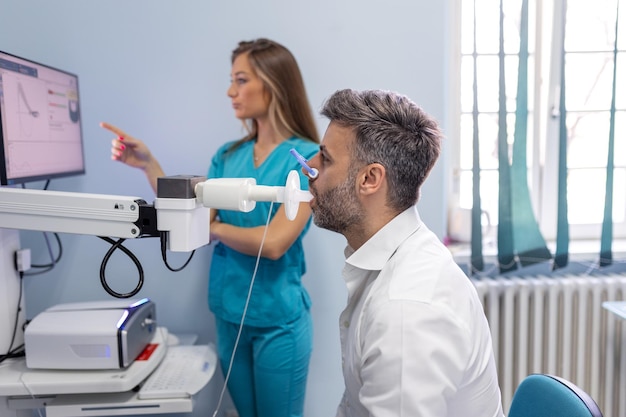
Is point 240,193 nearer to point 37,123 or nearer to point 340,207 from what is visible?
point 340,207

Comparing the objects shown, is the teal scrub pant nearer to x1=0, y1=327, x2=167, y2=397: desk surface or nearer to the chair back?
x1=0, y1=327, x2=167, y2=397: desk surface

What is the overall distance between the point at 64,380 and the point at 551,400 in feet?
3.71

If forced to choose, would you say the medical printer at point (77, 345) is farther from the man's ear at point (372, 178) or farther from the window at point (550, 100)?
the window at point (550, 100)

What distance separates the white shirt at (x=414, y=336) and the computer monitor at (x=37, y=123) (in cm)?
91

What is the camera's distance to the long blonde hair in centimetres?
167

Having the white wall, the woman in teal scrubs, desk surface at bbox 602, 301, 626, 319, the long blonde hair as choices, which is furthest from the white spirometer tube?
desk surface at bbox 602, 301, 626, 319

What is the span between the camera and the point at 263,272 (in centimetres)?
165

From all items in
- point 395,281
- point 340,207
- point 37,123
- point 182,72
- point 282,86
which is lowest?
point 395,281

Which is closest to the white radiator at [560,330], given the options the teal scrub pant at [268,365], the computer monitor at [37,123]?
the teal scrub pant at [268,365]

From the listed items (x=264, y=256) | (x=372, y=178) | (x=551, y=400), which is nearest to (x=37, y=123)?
(x=264, y=256)

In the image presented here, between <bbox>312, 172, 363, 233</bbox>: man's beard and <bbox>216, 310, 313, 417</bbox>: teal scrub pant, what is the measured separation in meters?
0.60

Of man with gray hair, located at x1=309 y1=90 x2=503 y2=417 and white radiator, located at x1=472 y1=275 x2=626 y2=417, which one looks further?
white radiator, located at x1=472 y1=275 x2=626 y2=417

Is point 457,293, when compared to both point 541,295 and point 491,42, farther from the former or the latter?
point 491,42

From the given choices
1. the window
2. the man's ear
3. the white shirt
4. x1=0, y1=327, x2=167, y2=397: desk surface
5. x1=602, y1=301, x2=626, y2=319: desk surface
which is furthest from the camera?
the window
